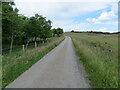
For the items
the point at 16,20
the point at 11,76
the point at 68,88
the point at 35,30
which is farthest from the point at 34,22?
the point at 68,88

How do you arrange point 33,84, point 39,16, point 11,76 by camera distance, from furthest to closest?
point 39,16
point 11,76
point 33,84

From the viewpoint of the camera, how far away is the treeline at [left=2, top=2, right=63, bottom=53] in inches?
766

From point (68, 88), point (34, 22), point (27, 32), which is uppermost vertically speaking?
point (34, 22)

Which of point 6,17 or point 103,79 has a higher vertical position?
point 6,17

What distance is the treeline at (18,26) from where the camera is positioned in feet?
63.9

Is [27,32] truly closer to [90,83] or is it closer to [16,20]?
[16,20]

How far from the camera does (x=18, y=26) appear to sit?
21234 mm

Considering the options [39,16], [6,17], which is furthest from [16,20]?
[39,16]

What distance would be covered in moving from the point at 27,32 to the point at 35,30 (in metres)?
2.52

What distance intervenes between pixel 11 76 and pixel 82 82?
3.27 meters

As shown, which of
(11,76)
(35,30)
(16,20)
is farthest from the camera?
(35,30)

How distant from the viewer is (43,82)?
5664mm

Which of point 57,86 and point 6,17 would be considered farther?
point 6,17

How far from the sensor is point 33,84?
5430mm
